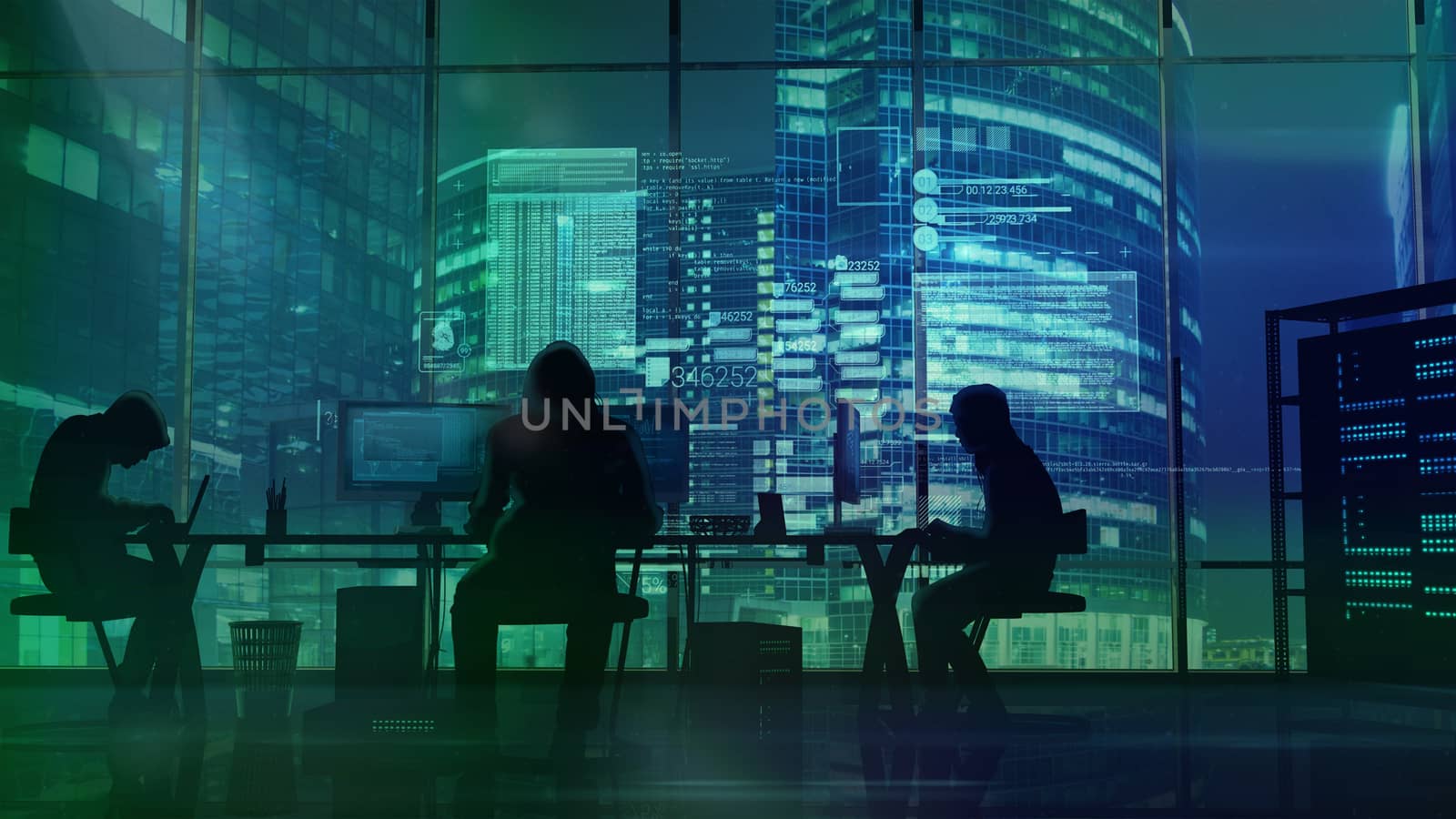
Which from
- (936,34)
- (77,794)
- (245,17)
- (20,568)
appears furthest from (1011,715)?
(20,568)

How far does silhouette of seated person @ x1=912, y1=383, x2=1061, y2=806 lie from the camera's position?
3.74m

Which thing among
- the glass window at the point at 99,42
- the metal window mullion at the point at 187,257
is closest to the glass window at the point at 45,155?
the glass window at the point at 99,42

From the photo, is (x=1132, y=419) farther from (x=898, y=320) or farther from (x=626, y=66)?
(x=626, y=66)

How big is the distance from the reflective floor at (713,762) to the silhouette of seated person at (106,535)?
33 centimetres

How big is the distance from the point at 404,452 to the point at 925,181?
296 cm

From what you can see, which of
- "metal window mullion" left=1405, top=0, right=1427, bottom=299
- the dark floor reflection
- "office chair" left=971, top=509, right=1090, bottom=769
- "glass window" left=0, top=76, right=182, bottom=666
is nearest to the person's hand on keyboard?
"office chair" left=971, top=509, right=1090, bottom=769

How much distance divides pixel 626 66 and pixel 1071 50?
2.34 meters

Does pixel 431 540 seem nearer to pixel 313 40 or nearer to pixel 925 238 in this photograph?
pixel 925 238

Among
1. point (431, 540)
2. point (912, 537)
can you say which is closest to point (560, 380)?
point (431, 540)

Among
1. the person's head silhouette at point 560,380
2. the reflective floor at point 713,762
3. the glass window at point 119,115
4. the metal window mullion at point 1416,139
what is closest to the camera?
the reflective floor at point 713,762

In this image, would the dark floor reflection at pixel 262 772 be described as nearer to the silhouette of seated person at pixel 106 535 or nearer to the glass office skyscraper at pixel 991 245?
the silhouette of seated person at pixel 106 535

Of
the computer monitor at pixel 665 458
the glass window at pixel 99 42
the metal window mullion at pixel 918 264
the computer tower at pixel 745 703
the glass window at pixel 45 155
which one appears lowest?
the computer tower at pixel 745 703

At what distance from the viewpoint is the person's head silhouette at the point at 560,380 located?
3031 millimetres

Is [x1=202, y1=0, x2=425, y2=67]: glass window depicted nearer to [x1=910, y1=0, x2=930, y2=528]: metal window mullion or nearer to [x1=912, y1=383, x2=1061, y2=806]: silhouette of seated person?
[x1=910, y1=0, x2=930, y2=528]: metal window mullion
